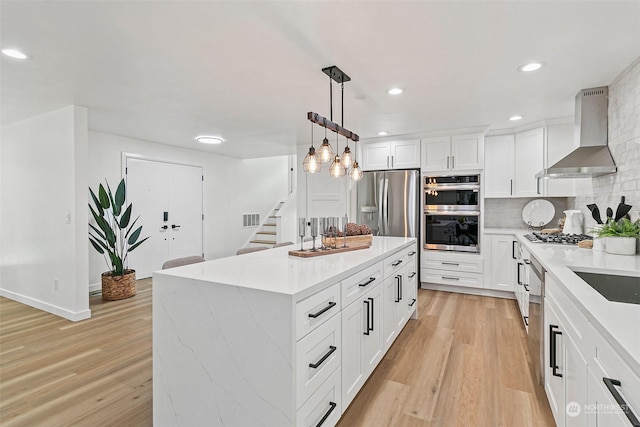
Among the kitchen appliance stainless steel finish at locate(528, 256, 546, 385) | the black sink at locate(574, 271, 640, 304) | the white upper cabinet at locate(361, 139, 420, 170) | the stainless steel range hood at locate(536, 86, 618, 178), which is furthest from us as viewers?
the white upper cabinet at locate(361, 139, 420, 170)

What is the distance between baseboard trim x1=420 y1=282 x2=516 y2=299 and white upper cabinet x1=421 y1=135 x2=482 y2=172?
170cm

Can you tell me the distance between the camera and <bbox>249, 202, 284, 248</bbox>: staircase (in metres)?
7.11

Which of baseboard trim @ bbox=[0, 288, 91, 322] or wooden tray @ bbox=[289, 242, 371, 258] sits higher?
wooden tray @ bbox=[289, 242, 371, 258]

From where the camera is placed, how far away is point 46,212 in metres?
3.74

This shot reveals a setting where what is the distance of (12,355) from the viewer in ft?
8.84

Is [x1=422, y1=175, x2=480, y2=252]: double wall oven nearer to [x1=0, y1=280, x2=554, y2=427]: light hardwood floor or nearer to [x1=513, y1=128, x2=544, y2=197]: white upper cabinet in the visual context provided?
[x1=513, y1=128, x2=544, y2=197]: white upper cabinet

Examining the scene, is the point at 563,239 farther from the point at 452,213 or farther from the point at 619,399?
the point at 619,399

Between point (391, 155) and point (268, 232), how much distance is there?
3.66 meters

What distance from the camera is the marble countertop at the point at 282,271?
4.78 ft

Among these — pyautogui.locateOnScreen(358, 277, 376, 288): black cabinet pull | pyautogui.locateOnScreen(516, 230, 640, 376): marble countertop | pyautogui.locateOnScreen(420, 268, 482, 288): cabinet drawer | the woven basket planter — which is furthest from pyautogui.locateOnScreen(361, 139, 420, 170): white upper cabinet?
the woven basket planter

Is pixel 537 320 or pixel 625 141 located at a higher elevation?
pixel 625 141

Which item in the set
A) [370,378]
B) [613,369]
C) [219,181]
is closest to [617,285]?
[613,369]

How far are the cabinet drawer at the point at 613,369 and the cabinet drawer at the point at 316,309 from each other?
1.03 metres

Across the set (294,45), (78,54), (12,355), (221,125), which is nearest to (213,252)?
(221,125)
